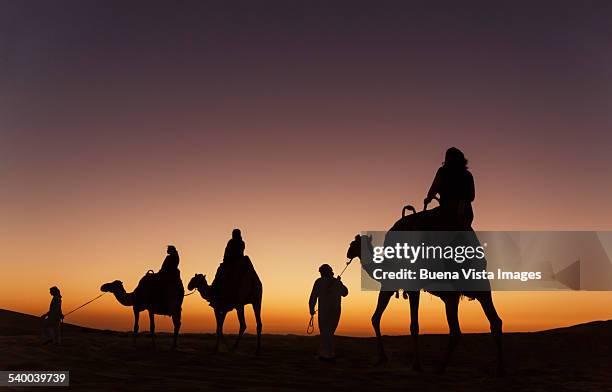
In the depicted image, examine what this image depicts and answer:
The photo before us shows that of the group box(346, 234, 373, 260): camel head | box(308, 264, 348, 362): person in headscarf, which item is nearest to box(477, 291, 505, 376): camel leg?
box(346, 234, 373, 260): camel head

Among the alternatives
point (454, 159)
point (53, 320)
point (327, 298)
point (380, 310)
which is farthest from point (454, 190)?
point (53, 320)

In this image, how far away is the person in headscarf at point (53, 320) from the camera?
66.1 ft

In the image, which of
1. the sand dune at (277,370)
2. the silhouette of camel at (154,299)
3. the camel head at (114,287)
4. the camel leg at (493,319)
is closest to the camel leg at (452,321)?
the sand dune at (277,370)

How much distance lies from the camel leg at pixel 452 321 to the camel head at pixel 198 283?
8349mm

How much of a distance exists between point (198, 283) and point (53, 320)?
13.1ft

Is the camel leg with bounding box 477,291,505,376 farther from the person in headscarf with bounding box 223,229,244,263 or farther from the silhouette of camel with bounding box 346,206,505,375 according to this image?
the person in headscarf with bounding box 223,229,244,263

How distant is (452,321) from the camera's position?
564 inches

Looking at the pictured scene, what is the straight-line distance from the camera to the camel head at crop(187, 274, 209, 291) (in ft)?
68.3

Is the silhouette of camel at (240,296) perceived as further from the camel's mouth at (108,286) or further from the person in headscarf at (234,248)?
the camel's mouth at (108,286)

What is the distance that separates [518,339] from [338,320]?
11380 millimetres

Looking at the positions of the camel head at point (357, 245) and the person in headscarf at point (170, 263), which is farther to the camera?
the person in headscarf at point (170, 263)

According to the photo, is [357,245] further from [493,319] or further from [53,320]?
[53,320]

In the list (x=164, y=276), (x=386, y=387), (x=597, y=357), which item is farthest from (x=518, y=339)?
(x=386, y=387)

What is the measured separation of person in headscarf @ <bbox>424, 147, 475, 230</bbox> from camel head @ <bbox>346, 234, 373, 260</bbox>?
266 cm
